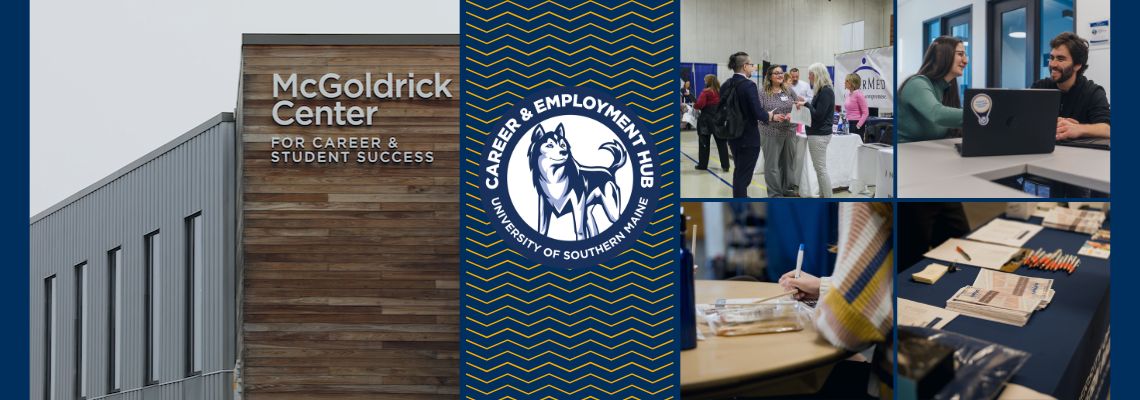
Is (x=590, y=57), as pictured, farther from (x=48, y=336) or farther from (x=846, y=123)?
(x=48, y=336)

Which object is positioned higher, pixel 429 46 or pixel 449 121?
pixel 429 46

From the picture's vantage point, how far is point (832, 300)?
6.41 meters

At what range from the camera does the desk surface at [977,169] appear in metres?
6.49

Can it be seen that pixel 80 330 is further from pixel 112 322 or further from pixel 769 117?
pixel 769 117

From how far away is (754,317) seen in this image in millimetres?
6375

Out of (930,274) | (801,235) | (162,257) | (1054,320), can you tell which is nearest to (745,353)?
(801,235)

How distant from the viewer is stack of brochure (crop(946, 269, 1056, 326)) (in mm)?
6492

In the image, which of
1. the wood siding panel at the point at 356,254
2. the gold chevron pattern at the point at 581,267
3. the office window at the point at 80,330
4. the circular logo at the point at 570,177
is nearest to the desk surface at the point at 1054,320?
the gold chevron pattern at the point at 581,267

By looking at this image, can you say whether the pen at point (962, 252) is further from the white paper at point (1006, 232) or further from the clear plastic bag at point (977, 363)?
the clear plastic bag at point (977, 363)

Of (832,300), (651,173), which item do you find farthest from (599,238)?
(832,300)

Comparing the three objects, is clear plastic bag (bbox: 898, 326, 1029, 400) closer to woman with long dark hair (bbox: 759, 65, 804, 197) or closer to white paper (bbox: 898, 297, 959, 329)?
white paper (bbox: 898, 297, 959, 329)

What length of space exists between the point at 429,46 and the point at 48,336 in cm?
544

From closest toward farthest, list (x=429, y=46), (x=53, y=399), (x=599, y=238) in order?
(x=599, y=238), (x=429, y=46), (x=53, y=399)

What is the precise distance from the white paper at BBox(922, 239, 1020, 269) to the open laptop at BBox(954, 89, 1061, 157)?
1.69ft
